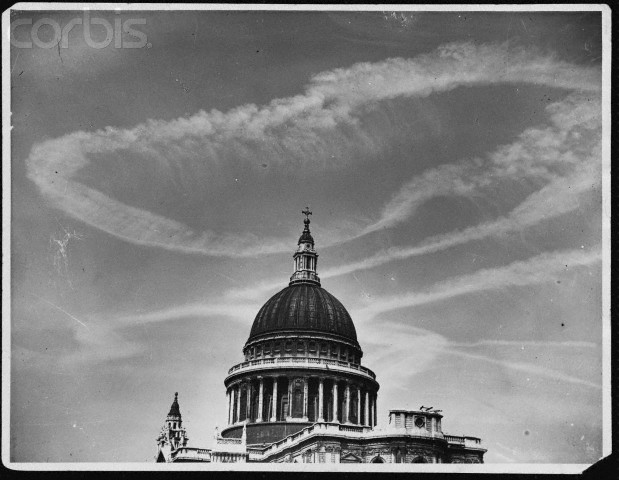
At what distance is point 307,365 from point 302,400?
9.27 ft

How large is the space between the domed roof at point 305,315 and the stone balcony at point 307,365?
3271 mm

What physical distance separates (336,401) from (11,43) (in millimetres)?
44055

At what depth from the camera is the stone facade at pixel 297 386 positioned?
2217 inches

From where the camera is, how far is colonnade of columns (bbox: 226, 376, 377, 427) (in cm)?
6619

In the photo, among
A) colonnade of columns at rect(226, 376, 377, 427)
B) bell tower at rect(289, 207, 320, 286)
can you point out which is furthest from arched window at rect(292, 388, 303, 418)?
bell tower at rect(289, 207, 320, 286)

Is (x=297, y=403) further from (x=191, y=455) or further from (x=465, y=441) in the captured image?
(x=465, y=441)

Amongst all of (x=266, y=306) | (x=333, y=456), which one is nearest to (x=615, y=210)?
(x=333, y=456)

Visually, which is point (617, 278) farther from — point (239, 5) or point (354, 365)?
point (354, 365)

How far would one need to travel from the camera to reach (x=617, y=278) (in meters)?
27.9

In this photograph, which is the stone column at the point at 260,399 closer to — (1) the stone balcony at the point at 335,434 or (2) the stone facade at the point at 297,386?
(2) the stone facade at the point at 297,386

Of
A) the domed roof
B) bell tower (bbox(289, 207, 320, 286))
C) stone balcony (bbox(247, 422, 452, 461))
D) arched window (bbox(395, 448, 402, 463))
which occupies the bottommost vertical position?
arched window (bbox(395, 448, 402, 463))

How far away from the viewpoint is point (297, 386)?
67500 mm

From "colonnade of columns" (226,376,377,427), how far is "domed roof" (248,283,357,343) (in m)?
4.83

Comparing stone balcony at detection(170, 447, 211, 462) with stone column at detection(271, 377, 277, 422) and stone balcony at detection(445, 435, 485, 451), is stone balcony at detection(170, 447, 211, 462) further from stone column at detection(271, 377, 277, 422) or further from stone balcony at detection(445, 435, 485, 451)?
stone balcony at detection(445, 435, 485, 451)
